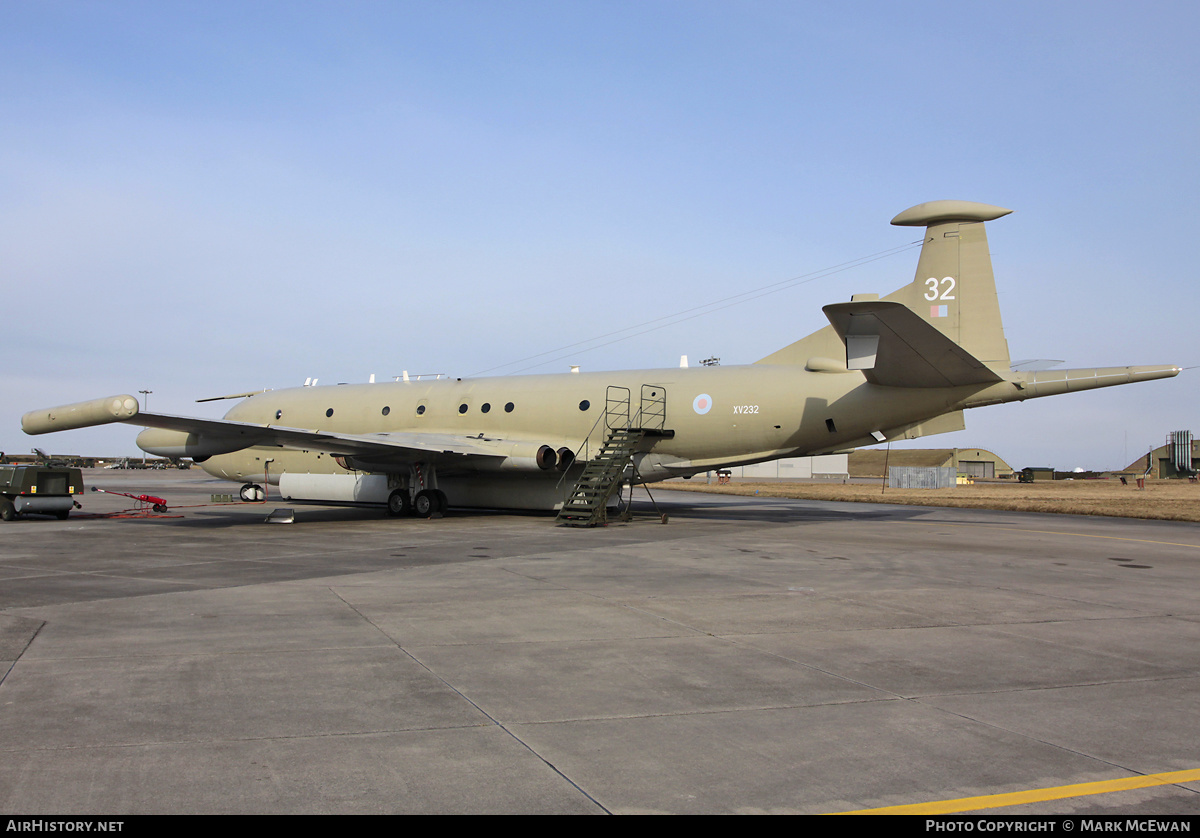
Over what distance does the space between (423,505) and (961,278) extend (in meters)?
13.4

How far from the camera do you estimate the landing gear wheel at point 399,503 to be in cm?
2098

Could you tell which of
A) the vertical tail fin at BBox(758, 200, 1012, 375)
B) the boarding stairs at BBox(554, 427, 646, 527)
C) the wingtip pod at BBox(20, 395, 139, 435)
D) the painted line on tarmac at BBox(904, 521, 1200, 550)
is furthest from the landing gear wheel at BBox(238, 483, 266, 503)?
the vertical tail fin at BBox(758, 200, 1012, 375)

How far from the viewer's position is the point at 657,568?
10797mm

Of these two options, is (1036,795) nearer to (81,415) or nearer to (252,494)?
(81,415)

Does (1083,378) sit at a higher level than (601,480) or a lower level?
higher

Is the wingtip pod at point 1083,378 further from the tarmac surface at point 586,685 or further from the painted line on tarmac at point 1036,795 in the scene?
the painted line on tarmac at point 1036,795

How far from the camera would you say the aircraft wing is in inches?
598

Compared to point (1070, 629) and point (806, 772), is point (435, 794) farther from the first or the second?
point (1070, 629)

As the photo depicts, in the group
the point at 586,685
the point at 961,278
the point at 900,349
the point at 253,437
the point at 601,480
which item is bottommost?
the point at 586,685

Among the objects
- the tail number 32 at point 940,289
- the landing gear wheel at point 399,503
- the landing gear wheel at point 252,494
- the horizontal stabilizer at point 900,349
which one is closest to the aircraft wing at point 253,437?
the landing gear wheel at point 399,503

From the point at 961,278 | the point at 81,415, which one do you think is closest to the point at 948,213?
the point at 961,278

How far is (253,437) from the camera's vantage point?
17.3 meters

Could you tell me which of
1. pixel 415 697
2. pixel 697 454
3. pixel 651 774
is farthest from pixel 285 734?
pixel 697 454

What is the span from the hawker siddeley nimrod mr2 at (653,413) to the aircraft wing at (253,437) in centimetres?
5
